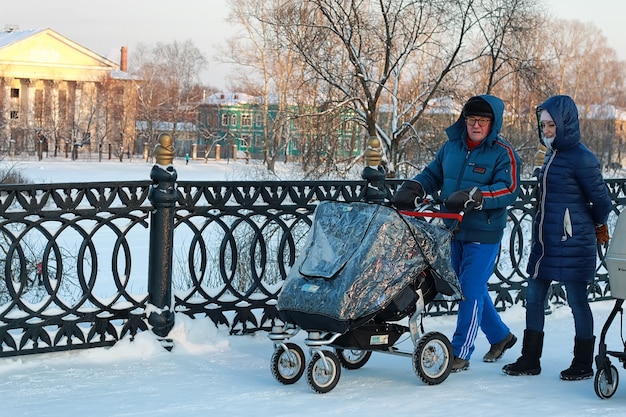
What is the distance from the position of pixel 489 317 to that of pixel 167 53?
67248 millimetres

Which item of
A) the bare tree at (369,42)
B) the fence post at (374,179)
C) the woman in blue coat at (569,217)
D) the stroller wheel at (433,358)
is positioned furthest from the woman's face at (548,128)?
the bare tree at (369,42)

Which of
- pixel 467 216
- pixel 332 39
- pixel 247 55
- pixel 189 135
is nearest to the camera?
pixel 467 216

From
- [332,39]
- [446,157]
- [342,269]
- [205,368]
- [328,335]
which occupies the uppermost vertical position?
[332,39]

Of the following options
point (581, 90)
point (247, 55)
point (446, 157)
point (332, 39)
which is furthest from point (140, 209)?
point (581, 90)

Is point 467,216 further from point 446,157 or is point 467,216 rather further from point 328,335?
point 328,335

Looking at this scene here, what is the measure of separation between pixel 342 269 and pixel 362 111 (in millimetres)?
16645

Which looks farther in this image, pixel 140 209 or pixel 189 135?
pixel 189 135

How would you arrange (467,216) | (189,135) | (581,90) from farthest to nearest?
(189,135) < (581,90) < (467,216)

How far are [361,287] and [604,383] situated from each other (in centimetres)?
151

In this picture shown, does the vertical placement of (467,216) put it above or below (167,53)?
below

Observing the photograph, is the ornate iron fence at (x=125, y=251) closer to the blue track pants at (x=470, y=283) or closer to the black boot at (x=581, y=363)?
the blue track pants at (x=470, y=283)

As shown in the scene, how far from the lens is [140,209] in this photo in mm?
6344

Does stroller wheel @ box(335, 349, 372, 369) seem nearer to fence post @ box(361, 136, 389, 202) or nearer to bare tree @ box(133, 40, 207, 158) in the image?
fence post @ box(361, 136, 389, 202)

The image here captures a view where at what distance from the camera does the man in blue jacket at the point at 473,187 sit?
5.74 m
